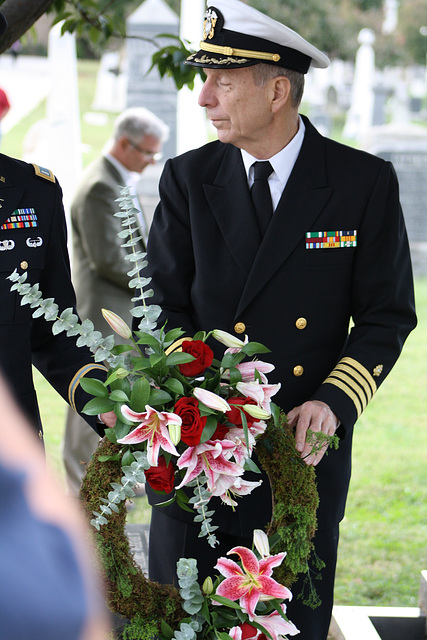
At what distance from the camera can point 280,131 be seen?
2.21m

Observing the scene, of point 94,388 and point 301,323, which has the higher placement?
point 301,323

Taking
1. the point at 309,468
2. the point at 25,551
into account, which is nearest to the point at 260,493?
the point at 309,468

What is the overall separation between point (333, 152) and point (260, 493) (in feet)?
3.09

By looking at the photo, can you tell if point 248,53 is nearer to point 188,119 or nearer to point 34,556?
point 34,556

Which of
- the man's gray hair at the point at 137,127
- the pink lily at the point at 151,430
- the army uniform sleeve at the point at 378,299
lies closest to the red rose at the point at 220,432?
the pink lily at the point at 151,430

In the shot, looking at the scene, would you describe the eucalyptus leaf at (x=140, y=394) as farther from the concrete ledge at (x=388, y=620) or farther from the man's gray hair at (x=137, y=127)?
the man's gray hair at (x=137, y=127)

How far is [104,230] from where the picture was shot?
4.35m

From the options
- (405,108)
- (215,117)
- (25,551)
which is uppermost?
(405,108)

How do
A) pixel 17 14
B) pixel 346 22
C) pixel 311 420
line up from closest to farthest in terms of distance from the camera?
pixel 311 420
pixel 17 14
pixel 346 22

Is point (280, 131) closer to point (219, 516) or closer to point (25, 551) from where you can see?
point (219, 516)

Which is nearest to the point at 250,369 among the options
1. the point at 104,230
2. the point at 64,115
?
the point at 104,230

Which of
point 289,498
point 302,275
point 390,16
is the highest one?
point 390,16

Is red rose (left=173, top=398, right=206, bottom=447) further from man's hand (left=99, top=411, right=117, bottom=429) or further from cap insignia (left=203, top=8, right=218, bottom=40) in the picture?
cap insignia (left=203, top=8, right=218, bottom=40)

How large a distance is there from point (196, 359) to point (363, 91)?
20.6m
